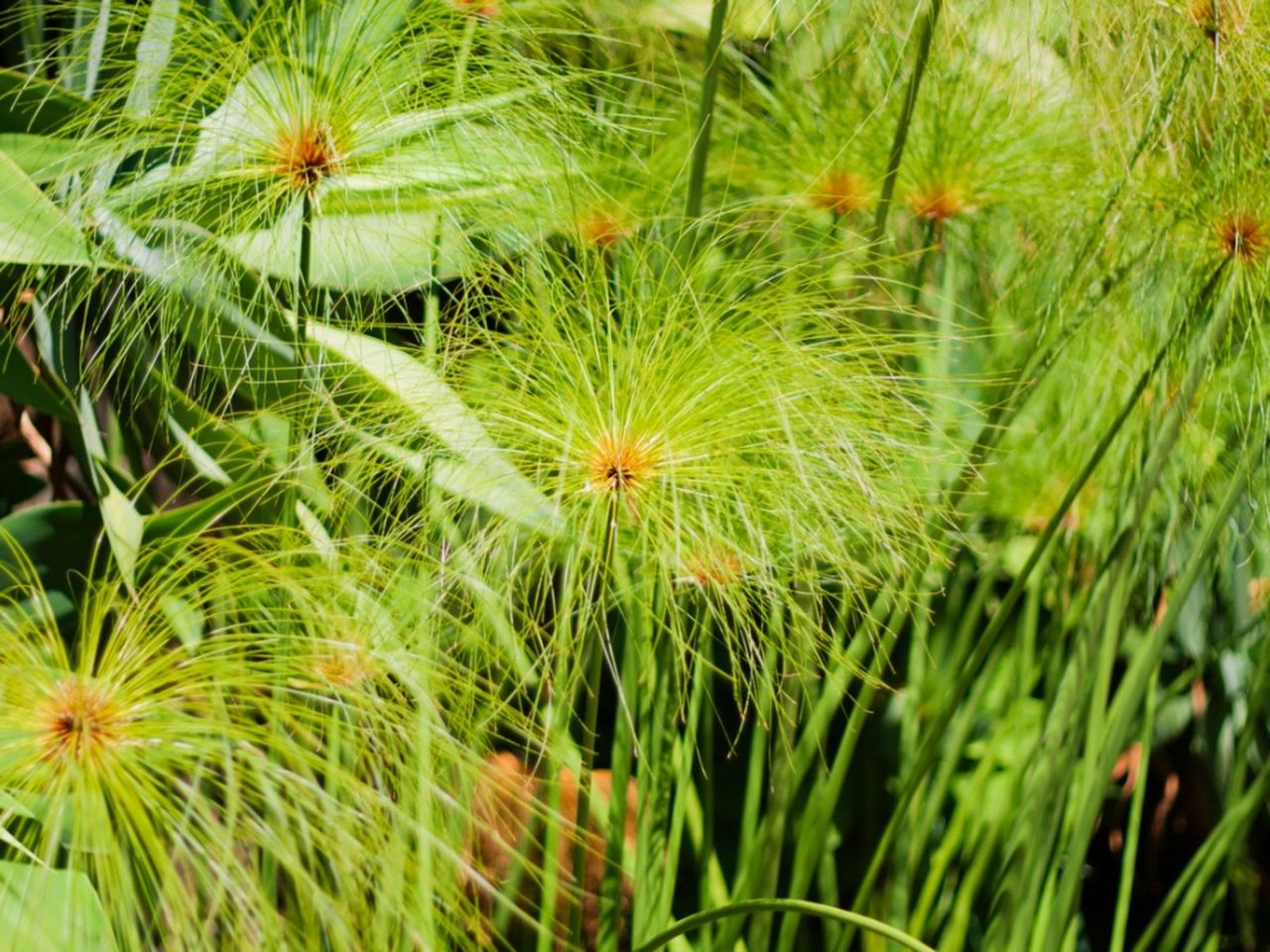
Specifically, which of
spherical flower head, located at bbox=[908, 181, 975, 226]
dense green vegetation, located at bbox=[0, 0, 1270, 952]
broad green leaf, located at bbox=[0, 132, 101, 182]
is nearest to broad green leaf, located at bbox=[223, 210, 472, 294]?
dense green vegetation, located at bbox=[0, 0, 1270, 952]

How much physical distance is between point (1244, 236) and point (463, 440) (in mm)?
434

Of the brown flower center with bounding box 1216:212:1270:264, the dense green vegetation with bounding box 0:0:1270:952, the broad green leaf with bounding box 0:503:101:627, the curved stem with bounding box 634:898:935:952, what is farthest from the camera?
the broad green leaf with bounding box 0:503:101:627

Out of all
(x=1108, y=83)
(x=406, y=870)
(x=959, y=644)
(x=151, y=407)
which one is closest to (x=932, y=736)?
(x=959, y=644)

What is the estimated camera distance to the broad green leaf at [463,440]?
0.61m

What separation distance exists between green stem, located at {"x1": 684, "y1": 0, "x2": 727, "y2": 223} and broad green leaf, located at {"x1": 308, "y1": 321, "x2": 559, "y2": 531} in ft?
0.49

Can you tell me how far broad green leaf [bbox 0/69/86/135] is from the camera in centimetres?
68

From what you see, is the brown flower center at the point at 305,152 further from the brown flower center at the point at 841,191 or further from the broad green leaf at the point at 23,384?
the brown flower center at the point at 841,191

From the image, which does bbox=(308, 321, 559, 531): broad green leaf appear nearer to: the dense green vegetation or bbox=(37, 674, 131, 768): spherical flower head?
the dense green vegetation

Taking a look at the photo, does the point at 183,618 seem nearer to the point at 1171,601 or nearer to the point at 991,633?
the point at 991,633

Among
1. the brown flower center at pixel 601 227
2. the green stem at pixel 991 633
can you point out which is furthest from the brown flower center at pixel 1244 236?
the brown flower center at pixel 601 227

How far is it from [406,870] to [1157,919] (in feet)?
1.31

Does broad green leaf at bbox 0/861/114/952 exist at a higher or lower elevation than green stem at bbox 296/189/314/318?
lower

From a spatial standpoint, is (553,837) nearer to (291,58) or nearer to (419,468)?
(419,468)

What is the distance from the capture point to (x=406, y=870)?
2.01ft
